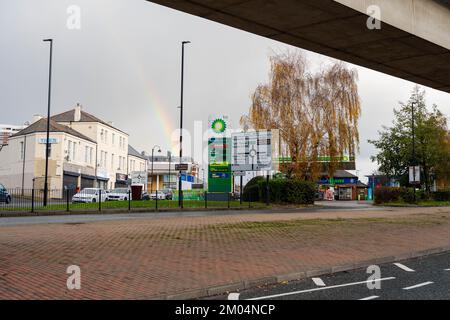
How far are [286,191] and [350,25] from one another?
28292 mm

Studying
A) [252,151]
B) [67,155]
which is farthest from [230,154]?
[67,155]

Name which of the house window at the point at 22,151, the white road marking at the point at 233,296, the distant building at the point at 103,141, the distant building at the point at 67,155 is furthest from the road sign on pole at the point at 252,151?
the white road marking at the point at 233,296

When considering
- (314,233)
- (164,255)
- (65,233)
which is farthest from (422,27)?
(65,233)

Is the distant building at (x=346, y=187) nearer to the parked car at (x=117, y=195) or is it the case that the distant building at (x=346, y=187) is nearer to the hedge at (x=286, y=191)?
the hedge at (x=286, y=191)

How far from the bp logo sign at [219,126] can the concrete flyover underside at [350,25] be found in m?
27.8

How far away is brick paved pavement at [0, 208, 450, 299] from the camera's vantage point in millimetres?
7445

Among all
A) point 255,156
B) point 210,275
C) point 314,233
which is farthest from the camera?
point 255,156

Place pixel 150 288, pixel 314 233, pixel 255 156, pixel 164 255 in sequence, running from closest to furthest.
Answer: pixel 150 288
pixel 164 255
pixel 314 233
pixel 255 156

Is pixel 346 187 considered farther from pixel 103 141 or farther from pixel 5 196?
pixel 5 196

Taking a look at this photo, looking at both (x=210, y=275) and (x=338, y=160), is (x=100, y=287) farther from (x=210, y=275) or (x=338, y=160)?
(x=338, y=160)

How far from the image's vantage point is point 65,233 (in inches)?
565

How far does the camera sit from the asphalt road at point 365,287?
7.23 m

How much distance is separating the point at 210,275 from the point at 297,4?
7282mm
